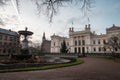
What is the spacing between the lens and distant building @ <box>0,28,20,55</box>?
55969mm

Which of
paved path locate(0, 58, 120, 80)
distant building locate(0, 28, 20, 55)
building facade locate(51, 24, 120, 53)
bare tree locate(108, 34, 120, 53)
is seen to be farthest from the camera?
building facade locate(51, 24, 120, 53)

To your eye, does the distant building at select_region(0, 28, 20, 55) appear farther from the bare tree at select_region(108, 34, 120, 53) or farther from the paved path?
the paved path

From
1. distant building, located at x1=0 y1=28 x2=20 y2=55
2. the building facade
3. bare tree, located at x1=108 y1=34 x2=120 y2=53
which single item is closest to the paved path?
bare tree, located at x1=108 y1=34 x2=120 y2=53

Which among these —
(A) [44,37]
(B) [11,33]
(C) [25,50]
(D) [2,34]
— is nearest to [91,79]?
(C) [25,50]

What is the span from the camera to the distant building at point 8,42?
5597 centimetres

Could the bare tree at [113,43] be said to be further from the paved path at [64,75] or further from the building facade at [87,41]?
the paved path at [64,75]

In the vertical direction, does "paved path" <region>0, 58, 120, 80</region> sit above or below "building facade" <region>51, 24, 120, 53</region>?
below

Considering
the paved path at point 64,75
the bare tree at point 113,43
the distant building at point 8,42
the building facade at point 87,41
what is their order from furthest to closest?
the building facade at point 87,41 < the distant building at point 8,42 < the bare tree at point 113,43 < the paved path at point 64,75

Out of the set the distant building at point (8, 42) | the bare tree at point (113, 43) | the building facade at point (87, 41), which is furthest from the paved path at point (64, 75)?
the building facade at point (87, 41)

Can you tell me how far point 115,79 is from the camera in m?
9.04

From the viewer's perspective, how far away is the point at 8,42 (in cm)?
6334

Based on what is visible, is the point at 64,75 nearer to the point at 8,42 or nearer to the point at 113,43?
the point at 113,43

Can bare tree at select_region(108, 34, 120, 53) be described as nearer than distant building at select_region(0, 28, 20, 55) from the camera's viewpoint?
Yes

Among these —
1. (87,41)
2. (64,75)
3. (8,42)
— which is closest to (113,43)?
(87,41)
